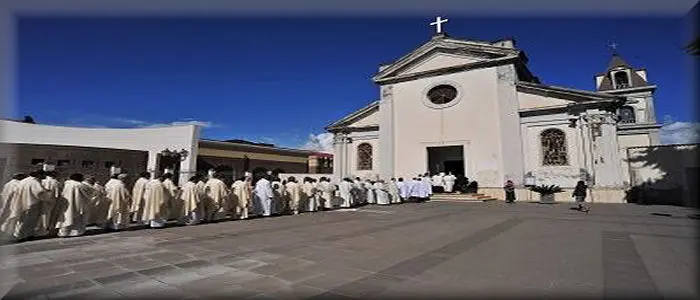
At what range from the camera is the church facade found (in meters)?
18.1

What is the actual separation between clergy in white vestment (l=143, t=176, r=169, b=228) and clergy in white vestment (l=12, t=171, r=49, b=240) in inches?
82.5

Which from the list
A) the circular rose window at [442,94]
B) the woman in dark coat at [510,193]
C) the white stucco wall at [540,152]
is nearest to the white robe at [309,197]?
the woman in dark coat at [510,193]

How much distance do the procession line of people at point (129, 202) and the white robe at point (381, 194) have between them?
15.3 ft

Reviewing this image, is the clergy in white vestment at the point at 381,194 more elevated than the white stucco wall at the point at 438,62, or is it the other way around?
the white stucco wall at the point at 438,62

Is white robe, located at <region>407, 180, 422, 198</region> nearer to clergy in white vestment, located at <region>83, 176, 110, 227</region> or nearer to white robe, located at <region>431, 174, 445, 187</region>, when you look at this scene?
white robe, located at <region>431, 174, 445, 187</region>

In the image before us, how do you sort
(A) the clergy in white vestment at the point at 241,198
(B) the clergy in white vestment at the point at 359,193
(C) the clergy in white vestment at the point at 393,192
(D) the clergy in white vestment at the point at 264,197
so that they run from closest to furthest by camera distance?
1. (A) the clergy in white vestment at the point at 241,198
2. (D) the clergy in white vestment at the point at 264,197
3. (B) the clergy in white vestment at the point at 359,193
4. (C) the clergy in white vestment at the point at 393,192

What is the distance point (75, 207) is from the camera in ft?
26.1

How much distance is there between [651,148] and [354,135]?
53.9ft

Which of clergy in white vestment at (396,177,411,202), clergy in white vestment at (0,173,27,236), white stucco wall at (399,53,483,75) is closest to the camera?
clergy in white vestment at (0,173,27,236)

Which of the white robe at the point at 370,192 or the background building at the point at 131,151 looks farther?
the background building at the point at 131,151

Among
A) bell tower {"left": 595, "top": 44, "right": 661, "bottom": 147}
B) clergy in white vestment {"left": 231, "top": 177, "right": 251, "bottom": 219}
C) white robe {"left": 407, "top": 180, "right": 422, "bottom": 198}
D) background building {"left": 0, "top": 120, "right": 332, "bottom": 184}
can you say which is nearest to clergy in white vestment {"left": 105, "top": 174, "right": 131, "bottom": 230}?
clergy in white vestment {"left": 231, "top": 177, "right": 251, "bottom": 219}

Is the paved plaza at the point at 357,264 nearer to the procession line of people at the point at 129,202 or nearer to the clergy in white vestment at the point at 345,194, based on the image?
the procession line of people at the point at 129,202

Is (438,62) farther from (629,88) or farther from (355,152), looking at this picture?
(629,88)

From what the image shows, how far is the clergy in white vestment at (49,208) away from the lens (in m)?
7.57
